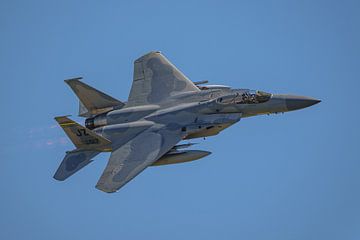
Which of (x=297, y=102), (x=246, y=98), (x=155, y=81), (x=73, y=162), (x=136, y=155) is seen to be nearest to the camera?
(x=136, y=155)

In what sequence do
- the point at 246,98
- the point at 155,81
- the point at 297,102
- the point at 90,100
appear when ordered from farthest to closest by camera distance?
the point at 155,81
the point at 90,100
the point at 246,98
the point at 297,102

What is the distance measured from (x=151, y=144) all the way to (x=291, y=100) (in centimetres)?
685

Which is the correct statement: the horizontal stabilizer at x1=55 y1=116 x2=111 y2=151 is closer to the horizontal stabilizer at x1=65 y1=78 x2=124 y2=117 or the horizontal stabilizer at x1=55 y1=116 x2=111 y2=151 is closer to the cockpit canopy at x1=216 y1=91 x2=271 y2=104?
the horizontal stabilizer at x1=65 y1=78 x2=124 y2=117

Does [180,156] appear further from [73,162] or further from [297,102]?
[297,102]

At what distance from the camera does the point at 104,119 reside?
122ft

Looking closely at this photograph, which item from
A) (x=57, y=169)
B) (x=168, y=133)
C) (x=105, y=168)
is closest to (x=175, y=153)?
(x=168, y=133)

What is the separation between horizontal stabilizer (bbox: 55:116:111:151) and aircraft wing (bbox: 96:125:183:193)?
0.86m

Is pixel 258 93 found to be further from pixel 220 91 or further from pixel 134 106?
pixel 134 106

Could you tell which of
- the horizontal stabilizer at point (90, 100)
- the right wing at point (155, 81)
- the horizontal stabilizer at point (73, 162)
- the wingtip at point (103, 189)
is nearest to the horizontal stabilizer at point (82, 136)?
the horizontal stabilizer at point (73, 162)

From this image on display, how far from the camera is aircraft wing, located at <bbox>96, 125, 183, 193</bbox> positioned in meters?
33.3

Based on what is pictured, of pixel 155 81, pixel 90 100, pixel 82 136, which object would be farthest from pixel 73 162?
pixel 155 81

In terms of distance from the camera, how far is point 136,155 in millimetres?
34719

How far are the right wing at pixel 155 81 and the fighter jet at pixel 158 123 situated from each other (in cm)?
6

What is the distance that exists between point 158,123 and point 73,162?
14.6ft
